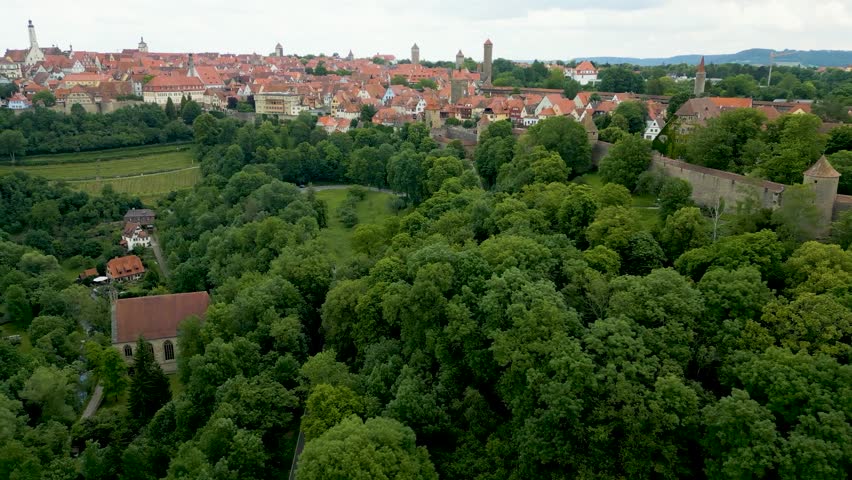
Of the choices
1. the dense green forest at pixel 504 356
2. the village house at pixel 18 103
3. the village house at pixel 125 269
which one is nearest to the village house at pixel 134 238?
the village house at pixel 125 269

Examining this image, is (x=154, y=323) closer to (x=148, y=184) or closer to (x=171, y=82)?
(x=148, y=184)

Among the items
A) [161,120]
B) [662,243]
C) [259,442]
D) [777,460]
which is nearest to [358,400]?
[259,442]

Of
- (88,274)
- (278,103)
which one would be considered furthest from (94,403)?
(278,103)

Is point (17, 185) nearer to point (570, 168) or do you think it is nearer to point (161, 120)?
Answer: point (161, 120)

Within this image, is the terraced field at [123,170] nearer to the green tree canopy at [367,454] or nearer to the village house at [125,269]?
the village house at [125,269]

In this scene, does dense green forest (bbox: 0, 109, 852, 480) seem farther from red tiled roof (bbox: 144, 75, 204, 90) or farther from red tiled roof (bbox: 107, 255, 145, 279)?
red tiled roof (bbox: 144, 75, 204, 90)

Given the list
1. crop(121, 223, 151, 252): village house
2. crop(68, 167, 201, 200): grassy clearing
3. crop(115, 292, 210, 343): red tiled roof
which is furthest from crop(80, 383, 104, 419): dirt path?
crop(68, 167, 201, 200): grassy clearing
